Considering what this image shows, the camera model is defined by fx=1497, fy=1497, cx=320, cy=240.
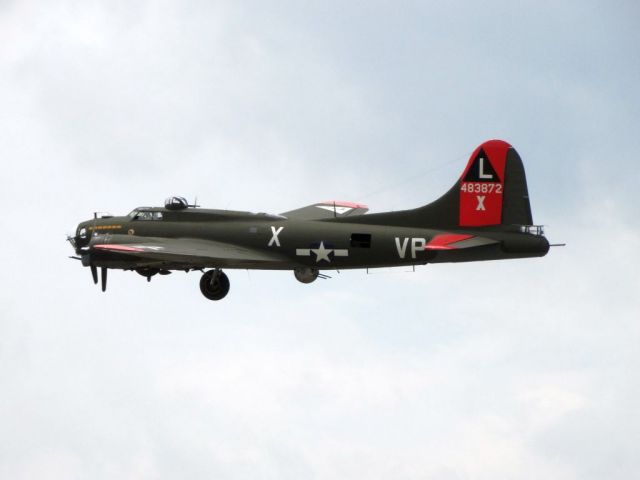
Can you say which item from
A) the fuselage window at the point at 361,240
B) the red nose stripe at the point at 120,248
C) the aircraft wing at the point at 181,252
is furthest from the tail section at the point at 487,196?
the red nose stripe at the point at 120,248

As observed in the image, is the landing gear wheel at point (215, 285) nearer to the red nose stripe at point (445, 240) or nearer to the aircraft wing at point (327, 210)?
the aircraft wing at point (327, 210)

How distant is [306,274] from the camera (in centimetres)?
5525

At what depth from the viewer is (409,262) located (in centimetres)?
5444

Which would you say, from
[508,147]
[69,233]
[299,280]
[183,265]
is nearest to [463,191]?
Answer: [508,147]

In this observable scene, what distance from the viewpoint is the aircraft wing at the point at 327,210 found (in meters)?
60.9

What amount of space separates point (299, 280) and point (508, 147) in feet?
29.8

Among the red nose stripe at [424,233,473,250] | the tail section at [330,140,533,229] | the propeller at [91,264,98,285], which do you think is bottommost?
the propeller at [91,264,98,285]

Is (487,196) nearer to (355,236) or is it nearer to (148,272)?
(355,236)

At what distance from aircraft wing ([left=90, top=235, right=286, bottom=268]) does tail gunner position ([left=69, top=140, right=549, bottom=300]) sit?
0.04 metres

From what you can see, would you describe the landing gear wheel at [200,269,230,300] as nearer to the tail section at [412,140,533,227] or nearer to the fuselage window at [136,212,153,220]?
the fuselage window at [136,212,153,220]

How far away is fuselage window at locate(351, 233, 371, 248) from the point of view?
2140 inches

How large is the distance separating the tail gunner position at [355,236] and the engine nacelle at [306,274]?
4 centimetres

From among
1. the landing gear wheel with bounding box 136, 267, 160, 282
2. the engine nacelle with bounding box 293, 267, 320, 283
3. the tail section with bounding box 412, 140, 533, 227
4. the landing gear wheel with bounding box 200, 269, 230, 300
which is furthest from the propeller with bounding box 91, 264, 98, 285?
the tail section with bounding box 412, 140, 533, 227

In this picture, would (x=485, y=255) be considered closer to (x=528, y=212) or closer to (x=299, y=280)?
(x=528, y=212)
